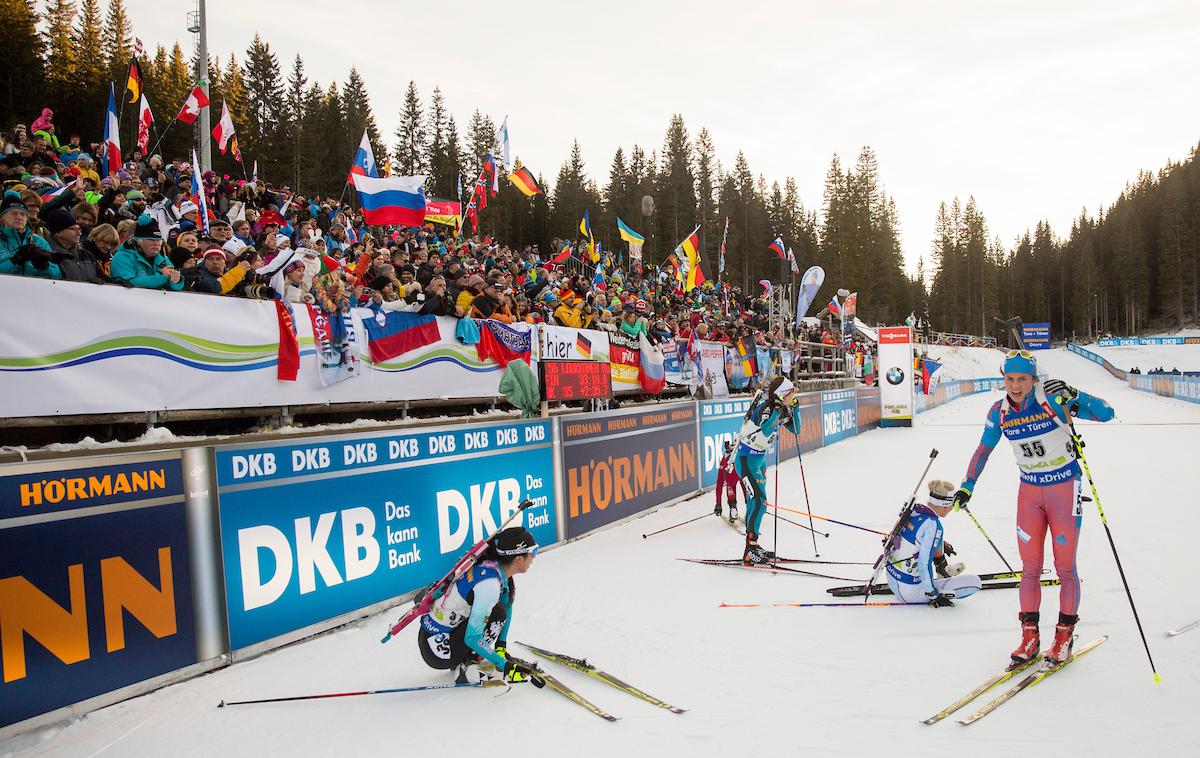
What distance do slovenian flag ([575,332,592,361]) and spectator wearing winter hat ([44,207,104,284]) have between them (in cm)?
792

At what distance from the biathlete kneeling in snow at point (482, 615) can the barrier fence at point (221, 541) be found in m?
1.69

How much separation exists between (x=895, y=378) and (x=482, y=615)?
26489 millimetres

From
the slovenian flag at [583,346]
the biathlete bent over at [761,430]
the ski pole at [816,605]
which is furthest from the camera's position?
the slovenian flag at [583,346]

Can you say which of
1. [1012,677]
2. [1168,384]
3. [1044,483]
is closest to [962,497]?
[1044,483]

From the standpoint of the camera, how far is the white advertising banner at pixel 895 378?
27.7 m

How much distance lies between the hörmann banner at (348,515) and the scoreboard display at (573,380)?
186cm

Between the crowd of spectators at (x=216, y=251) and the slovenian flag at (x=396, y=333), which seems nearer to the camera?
the crowd of spectators at (x=216, y=251)

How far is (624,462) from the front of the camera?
11.0 m

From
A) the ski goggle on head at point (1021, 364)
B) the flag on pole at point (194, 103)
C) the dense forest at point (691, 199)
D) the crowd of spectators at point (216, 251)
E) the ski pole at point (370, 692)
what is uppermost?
the dense forest at point (691, 199)

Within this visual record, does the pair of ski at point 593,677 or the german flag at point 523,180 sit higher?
the german flag at point 523,180

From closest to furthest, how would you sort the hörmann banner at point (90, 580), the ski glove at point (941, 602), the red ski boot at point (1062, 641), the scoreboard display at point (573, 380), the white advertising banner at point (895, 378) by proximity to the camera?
the hörmann banner at point (90, 580), the red ski boot at point (1062, 641), the ski glove at point (941, 602), the scoreboard display at point (573, 380), the white advertising banner at point (895, 378)

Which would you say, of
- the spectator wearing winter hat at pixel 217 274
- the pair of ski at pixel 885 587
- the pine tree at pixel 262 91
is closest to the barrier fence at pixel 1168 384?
the pair of ski at pixel 885 587

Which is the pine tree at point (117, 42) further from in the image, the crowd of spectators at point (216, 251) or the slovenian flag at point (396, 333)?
the slovenian flag at point (396, 333)

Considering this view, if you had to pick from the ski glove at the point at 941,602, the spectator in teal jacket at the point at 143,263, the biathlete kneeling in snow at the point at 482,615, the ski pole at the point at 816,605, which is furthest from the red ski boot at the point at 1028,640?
the spectator in teal jacket at the point at 143,263
